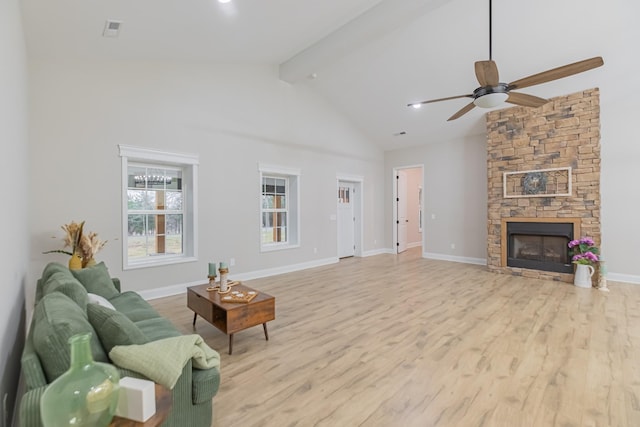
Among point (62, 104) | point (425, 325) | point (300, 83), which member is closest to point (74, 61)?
point (62, 104)

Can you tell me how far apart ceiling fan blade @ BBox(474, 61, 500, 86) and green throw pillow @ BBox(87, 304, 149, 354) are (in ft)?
10.4

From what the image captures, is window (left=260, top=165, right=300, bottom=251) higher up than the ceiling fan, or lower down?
lower down

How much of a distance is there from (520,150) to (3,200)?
6.95 meters

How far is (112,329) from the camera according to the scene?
5.06 ft

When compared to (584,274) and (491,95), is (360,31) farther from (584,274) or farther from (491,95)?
(584,274)

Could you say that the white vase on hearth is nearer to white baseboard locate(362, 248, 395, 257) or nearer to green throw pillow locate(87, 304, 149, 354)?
white baseboard locate(362, 248, 395, 257)

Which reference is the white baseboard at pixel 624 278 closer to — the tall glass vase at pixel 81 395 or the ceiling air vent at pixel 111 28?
the tall glass vase at pixel 81 395

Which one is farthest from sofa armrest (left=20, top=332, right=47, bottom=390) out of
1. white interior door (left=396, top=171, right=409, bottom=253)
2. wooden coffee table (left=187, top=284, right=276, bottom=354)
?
white interior door (left=396, top=171, right=409, bottom=253)

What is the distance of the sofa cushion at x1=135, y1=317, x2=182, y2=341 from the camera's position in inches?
84.5

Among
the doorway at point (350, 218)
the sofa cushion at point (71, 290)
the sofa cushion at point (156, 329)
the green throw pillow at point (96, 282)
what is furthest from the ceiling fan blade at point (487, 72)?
the doorway at point (350, 218)

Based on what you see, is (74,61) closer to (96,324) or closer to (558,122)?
(96,324)

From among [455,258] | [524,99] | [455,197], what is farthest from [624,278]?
[524,99]

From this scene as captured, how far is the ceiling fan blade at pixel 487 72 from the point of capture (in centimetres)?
269

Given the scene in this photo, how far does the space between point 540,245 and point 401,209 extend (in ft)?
11.8
